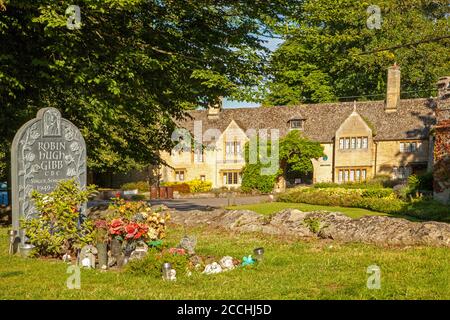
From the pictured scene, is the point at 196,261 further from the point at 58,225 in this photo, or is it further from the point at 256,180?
the point at 256,180

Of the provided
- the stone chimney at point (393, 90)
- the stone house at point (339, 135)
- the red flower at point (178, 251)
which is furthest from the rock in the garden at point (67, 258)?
the stone chimney at point (393, 90)

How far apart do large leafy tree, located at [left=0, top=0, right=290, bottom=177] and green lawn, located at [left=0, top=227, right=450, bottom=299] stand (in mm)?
5166

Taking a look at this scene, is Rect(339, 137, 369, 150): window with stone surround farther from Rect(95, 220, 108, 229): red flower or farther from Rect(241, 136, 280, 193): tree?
Rect(95, 220, 108, 229): red flower

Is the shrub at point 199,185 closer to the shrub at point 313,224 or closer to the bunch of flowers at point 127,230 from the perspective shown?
the shrub at point 313,224

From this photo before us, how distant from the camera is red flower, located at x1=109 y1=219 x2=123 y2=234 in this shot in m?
10.3

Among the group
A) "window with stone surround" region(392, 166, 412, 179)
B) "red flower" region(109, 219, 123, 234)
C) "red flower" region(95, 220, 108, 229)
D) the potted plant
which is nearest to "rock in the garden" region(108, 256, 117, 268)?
the potted plant

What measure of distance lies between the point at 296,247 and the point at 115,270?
4239 mm

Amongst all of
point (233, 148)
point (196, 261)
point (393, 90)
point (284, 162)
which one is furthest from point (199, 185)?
point (196, 261)

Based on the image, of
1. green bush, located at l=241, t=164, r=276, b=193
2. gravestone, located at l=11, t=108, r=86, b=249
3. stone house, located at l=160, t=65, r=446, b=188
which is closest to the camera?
gravestone, located at l=11, t=108, r=86, b=249

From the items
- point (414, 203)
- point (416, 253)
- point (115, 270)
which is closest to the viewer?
point (115, 270)

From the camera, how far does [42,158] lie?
12602mm

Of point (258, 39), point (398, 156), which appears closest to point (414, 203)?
point (258, 39)

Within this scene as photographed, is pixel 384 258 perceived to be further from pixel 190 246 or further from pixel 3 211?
pixel 3 211

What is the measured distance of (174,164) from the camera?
176 feet
